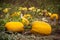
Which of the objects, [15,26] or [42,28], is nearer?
[42,28]

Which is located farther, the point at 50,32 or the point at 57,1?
the point at 57,1

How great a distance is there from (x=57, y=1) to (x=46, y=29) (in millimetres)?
1195

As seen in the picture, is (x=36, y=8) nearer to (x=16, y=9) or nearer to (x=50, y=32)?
(x=16, y=9)

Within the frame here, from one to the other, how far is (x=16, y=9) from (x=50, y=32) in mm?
1443

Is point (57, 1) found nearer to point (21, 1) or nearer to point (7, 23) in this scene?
point (21, 1)

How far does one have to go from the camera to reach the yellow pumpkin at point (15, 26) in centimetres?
486

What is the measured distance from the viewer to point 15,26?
4.93 metres

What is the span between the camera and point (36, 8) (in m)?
6.27

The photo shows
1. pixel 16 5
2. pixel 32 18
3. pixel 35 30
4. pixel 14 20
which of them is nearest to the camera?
pixel 35 30

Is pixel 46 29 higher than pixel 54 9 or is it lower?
lower

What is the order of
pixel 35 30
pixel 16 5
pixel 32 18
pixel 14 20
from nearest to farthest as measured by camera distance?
pixel 35 30, pixel 14 20, pixel 32 18, pixel 16 5

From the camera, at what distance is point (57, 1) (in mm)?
5766

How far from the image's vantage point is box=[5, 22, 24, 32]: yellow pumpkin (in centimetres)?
486

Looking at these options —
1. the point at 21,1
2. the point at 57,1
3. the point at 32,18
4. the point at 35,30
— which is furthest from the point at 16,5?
the point at 35,30
